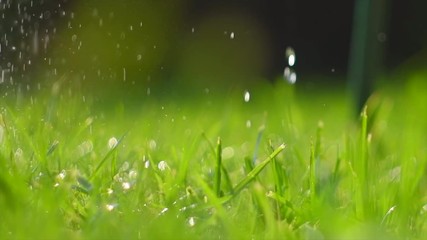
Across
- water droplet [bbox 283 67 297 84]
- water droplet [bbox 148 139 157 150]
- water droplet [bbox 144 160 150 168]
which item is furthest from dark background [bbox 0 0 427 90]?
water droplet [bbox 144 160 150 168]

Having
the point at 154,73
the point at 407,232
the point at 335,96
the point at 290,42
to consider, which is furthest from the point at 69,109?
the point at 290,42

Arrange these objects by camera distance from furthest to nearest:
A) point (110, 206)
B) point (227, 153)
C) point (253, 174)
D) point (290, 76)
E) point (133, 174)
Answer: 1. point (290, 76)
2. point (227, 153)
3. point (133, 174)
4. point (253, 174)
5. point (110, 206)

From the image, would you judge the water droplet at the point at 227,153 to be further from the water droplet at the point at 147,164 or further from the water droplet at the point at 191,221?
the water droplet at the point at 191,221

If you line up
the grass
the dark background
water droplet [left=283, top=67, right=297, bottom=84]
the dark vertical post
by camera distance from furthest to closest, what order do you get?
the dark background < water droplet [left=283, top=67, right=297, bottom=84] < the dark vertical post < the grass

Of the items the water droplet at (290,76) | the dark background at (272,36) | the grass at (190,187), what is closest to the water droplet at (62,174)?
the grass at (190,187)

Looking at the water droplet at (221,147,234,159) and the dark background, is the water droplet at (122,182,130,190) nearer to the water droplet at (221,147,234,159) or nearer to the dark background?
the water droplet at (221,147,234,159)

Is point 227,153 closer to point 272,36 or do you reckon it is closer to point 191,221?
point 191,221

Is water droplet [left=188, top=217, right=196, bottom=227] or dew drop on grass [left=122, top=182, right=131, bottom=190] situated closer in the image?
water droplet [left=188, top=217, right=196, bottom=227]

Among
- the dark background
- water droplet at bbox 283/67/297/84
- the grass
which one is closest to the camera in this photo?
the grass

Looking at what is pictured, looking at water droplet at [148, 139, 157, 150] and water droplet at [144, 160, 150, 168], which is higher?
water droplet at [144, 160, 150, 168]

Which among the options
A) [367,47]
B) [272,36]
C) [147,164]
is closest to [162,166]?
[147,164]

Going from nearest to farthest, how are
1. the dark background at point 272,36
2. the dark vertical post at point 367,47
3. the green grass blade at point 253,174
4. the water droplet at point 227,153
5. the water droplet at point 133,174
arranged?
the green grass blade at point 253,174 < the water droplet at point 133,174 < the water droplet at point 227,153 < the dark vertical post at point 367,47 < the dark background at point 272,36
